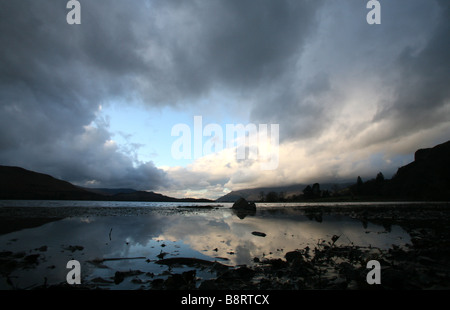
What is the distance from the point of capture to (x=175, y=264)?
10898mm

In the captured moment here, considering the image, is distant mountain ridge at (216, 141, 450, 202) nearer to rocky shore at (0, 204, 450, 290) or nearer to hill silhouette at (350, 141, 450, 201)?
hill silhouette at (350, 141, 450, 201)

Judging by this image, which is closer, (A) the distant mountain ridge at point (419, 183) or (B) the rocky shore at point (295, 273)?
(B) the rocky shore at point (295, 273)

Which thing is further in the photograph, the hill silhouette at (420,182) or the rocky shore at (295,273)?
the hill silhouette at (420,182)

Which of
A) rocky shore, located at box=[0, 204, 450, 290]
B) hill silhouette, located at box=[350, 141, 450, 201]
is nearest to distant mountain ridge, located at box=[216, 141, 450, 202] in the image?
hill silhouette, located at box=[350, 141, 450, 201]

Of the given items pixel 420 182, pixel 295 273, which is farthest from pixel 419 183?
pixel 295 273

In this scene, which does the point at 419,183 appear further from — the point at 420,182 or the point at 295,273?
the point at 295,273

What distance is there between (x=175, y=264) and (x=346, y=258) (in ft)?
32.3

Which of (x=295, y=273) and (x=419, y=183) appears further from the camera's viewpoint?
(x=419, y=183)

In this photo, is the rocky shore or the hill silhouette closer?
the rocky shore

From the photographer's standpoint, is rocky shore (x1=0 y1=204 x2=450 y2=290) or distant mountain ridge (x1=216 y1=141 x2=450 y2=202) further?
distant mountain ridge (x1=216 y1=141 x2=450 y2=202)

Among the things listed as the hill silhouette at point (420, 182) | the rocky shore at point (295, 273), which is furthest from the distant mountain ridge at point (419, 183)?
the rocky shore at point (295, 273)

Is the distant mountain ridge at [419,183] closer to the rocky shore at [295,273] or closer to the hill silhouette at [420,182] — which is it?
the hill silhouette at [420,182]
